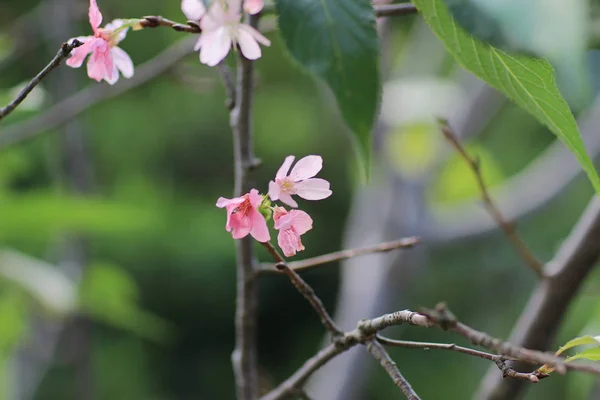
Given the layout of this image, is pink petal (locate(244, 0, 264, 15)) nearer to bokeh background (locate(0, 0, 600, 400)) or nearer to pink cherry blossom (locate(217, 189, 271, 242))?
pink cherry blossom (locate(217, 189, 271, 242))

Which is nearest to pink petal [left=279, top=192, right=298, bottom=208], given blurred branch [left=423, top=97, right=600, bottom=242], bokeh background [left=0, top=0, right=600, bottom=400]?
blurred branch [left=423, top=97, right=600, bottom=242]

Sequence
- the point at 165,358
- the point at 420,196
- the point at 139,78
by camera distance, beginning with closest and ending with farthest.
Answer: the point at 139,78
the point at 420,196
the point at 165,358

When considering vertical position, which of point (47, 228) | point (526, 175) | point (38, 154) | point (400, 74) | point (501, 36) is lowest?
point (501, 36)

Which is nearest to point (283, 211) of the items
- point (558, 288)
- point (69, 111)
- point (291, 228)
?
point (291, 228)

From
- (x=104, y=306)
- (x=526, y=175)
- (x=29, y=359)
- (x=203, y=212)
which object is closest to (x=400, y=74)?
(x=526, y=175)

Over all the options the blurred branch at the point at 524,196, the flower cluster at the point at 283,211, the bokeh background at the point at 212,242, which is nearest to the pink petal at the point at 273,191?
the flower cluster at the point at 283,211

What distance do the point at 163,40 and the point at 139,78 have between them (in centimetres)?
261

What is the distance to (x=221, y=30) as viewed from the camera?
0.23 metres

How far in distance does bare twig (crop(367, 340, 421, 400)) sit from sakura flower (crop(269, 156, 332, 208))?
0.18 ft

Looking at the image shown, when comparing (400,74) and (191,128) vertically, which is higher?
(191,128)

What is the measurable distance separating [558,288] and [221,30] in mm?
321

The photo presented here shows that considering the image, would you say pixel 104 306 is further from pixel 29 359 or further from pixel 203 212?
pixel 203 212

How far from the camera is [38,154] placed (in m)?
2.19

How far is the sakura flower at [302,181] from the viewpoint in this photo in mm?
238
